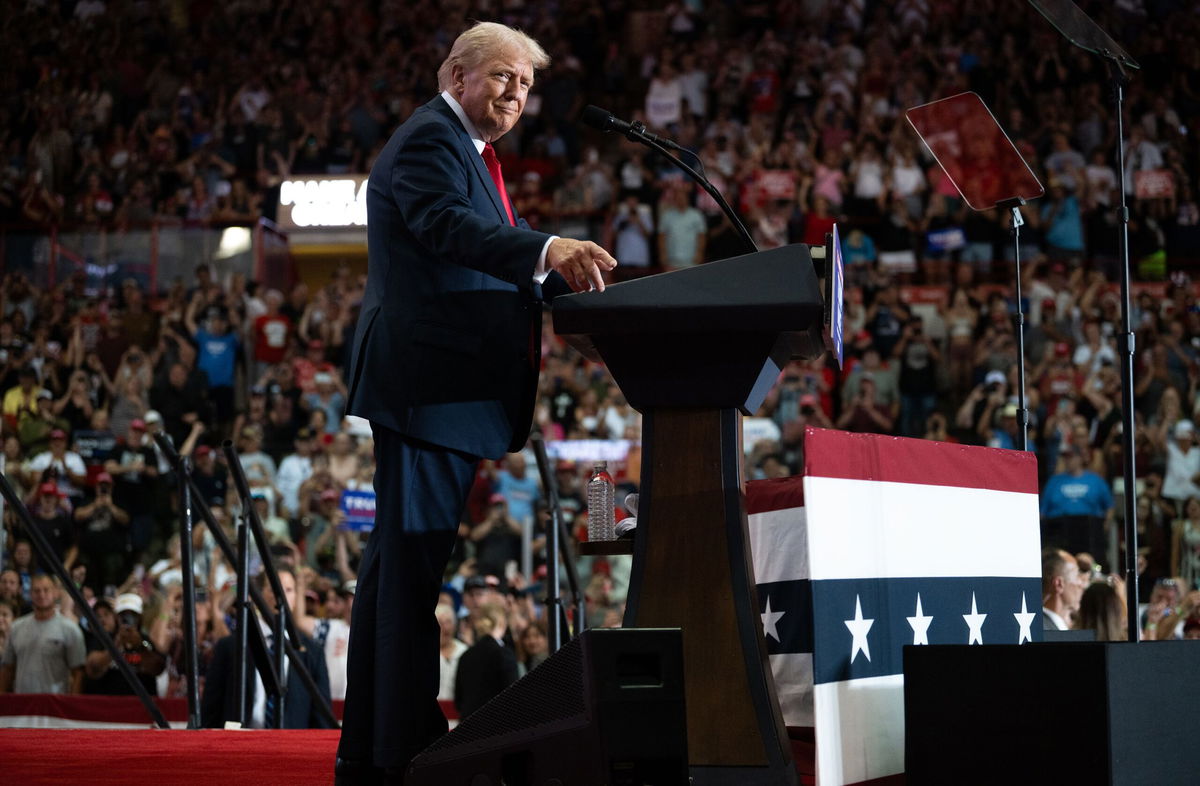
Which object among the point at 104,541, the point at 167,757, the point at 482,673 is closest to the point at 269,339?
the point at 104,541

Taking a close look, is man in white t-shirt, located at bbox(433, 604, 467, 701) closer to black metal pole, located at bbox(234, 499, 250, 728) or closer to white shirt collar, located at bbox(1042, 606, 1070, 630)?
black metal pole, located at bbox(234, 499, 250, 728)

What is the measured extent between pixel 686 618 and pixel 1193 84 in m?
12.5

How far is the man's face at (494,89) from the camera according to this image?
263 cm

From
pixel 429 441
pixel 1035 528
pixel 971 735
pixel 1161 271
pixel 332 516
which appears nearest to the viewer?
pixel 971 735

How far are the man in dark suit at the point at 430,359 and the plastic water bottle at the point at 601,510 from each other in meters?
0.27

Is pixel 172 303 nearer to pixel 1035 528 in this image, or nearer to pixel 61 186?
pixel 61 186

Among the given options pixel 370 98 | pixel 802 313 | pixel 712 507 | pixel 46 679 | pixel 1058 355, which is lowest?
pixel 46 679

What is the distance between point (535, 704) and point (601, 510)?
0.72 metres

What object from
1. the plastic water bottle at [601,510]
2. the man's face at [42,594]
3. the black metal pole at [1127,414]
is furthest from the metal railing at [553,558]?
the man's face at [42,594]

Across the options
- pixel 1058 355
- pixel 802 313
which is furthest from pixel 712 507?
pixel 1058 355

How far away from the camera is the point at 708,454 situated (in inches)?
96.5

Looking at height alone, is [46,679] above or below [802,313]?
below

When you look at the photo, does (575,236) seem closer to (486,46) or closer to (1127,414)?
(1127,414)

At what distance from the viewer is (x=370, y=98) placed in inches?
563
